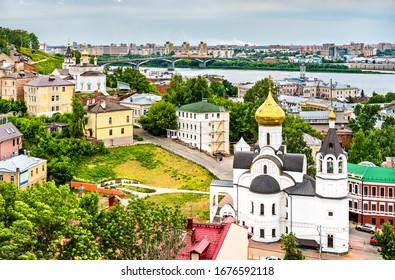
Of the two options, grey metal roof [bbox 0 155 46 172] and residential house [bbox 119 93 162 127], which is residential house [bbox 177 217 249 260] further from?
residential house [bbox 119 93 162 127]

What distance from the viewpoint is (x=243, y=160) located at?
6.59 m

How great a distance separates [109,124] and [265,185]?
3652 mm

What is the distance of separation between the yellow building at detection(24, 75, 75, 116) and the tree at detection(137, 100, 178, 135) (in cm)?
136

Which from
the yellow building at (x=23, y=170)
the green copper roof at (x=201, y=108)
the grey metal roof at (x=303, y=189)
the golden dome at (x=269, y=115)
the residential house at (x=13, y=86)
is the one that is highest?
the residential house at (x=13, y=86)

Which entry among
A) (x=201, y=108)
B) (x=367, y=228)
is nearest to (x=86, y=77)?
(x=201, y=108)

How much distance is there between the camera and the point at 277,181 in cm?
626

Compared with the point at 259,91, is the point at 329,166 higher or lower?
lower

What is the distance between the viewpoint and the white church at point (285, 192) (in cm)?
589

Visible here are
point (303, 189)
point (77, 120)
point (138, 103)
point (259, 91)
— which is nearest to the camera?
point (303, 189)

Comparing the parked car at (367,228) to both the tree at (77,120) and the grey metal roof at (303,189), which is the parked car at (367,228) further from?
the tree at (77,120)

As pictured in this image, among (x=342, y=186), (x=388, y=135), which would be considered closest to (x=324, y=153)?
(x=342, y=186)

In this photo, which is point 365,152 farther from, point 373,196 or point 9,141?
point 9,141

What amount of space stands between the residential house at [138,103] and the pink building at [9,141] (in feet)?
11.7

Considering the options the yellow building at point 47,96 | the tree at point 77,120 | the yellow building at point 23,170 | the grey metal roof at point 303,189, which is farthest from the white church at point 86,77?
the grey metal roof at point 303,189
